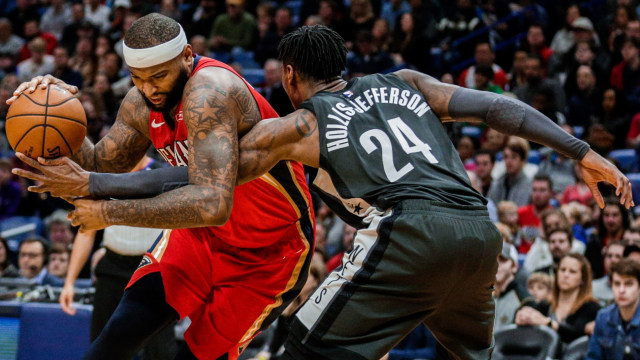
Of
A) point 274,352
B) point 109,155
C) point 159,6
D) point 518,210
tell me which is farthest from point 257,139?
point 159,6

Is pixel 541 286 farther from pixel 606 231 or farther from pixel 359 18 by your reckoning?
pixel 359 18

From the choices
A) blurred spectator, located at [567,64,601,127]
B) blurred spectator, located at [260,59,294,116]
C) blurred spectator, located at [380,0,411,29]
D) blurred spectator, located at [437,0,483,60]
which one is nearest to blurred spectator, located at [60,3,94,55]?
blurred spectator, located at [260,59,294,116]

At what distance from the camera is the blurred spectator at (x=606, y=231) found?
7.84 meters

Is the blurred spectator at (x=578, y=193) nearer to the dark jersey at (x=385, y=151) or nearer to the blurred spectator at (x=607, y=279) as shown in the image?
the blurred spectator at (x=607, y=279)

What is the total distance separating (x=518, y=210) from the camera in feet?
29.2

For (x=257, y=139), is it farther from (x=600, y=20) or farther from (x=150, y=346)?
(x=600, y=20)

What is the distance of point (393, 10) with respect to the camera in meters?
13.2

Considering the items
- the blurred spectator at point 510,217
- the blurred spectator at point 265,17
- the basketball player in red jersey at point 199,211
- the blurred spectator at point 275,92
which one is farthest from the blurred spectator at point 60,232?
the basketball player in red jersey at point 199,211

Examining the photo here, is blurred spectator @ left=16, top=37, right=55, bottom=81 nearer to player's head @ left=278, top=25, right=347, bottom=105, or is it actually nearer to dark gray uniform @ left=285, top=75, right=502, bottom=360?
player's head @ left=278, top=25, right=347, bottom=105

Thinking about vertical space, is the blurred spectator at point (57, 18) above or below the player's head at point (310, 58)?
below

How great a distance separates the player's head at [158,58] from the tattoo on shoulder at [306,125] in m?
0.75

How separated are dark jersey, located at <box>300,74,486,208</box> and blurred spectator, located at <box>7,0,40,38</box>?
14.2 m

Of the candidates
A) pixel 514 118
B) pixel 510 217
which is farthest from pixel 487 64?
pixel 514 118

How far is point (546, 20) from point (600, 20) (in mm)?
803
